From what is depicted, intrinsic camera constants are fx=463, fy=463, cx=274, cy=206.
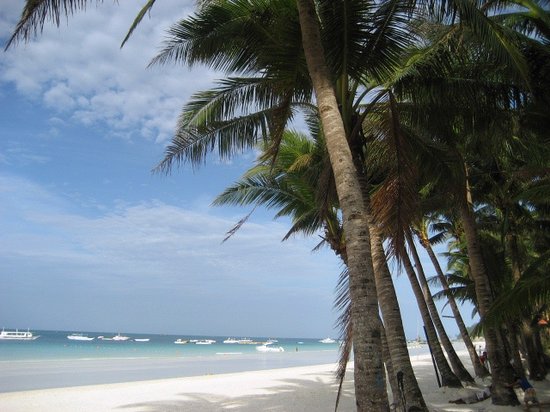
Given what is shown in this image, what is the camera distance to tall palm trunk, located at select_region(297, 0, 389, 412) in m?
3.95

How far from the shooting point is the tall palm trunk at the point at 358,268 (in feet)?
13.0

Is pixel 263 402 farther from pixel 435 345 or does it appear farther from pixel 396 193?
pixel 396 193

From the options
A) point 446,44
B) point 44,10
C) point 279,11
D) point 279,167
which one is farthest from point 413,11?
point 279,167

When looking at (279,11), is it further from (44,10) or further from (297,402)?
(297,402)

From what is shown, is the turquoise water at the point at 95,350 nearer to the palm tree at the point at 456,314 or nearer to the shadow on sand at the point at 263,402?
the shadow on sand at the point at 263,402

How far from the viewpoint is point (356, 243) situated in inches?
169

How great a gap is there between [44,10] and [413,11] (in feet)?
14.8

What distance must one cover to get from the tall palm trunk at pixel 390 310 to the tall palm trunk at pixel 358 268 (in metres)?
1.87

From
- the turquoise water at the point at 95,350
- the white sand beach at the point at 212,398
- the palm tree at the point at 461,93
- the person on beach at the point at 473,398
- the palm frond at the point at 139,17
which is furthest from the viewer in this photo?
the turquoise water at the point at 95,350

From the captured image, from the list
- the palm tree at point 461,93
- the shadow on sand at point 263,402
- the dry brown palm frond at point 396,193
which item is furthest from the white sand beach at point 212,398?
the dry brown palm frond at point 396,193

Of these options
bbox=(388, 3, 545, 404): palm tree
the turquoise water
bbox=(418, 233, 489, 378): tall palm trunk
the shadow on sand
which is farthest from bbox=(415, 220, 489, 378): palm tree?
the turquoise water

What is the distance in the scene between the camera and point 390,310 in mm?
6641

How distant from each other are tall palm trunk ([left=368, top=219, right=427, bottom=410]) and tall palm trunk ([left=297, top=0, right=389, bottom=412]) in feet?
6.15

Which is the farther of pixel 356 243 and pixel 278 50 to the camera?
pixel 278 50
